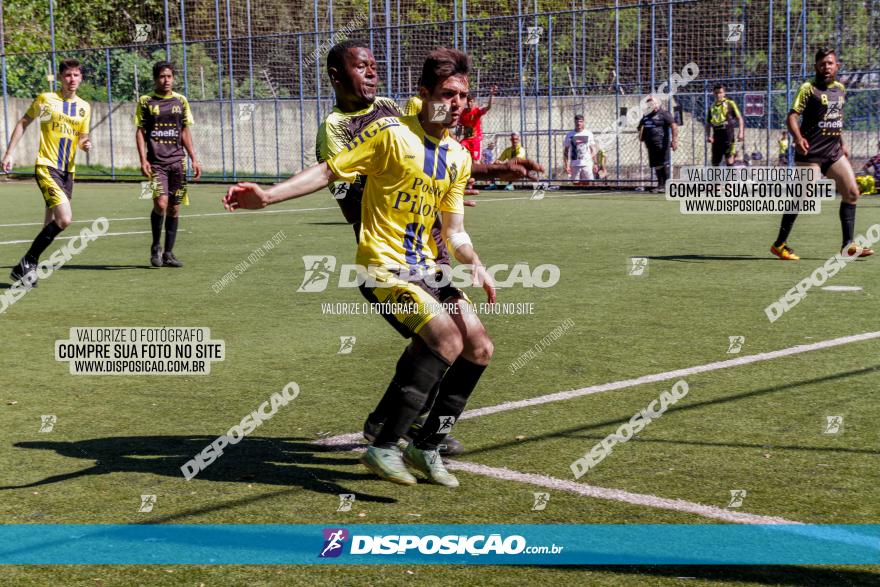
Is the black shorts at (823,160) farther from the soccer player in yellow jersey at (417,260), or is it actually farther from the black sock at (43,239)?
the soccer player in yellow jersey at (417,260)

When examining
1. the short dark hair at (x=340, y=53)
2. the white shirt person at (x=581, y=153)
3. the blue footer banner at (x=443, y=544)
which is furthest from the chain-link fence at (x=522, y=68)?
the blue footer banner at (x=443, y=544)

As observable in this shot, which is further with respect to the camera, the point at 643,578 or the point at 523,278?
the point at 523,278

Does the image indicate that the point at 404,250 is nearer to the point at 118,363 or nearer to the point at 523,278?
the point at 118,363

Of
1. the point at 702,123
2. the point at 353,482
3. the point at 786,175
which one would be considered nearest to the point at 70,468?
the point at 353,482

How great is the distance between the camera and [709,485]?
4.89 m

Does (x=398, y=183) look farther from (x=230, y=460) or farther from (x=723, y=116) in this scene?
(x=723, y=116)

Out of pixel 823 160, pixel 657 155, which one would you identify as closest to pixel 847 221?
pixel 823 160

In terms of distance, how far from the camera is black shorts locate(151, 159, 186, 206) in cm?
1354

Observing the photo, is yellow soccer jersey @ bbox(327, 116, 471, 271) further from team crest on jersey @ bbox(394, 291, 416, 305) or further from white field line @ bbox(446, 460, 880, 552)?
white field line @ bbox(446, 460, 880, 552)

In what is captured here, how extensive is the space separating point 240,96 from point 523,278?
25347 mm

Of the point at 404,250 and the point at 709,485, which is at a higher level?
the point at 404,250

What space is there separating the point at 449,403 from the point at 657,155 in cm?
2247

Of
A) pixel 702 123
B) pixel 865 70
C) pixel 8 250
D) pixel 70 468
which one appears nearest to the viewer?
pixel 70 468

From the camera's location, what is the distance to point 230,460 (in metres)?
5.43
